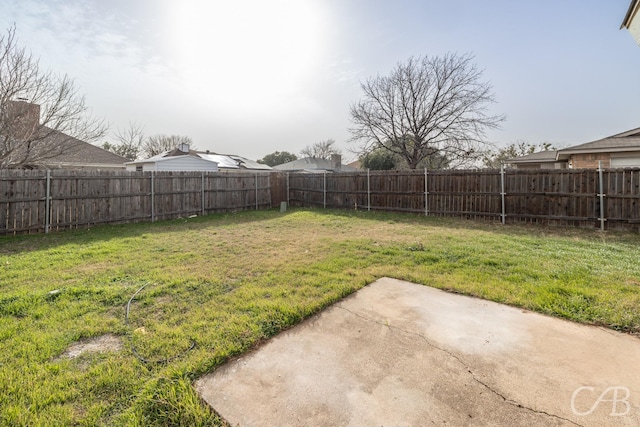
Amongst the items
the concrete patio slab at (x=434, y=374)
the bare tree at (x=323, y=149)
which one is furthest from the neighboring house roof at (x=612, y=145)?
the bare tree at (x=323, y=149)

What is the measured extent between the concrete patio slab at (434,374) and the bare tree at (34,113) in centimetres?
983

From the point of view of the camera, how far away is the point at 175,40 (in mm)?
8078

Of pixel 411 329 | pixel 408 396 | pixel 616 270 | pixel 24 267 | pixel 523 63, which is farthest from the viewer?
pixel 523 63

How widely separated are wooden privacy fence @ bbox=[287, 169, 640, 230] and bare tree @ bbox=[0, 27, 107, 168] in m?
8.99

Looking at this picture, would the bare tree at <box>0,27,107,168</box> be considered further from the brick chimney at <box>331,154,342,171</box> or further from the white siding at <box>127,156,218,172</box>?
the brick chimney at <box>331,154,342,171</box>

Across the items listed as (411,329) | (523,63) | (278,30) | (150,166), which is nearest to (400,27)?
(278,30)

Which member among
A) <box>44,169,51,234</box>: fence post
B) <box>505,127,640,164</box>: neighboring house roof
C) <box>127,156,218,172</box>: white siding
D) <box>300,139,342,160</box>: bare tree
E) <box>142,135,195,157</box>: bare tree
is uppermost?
<box>300,139,342,160</box>: bare tree

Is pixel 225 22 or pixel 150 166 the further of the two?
pixel 150 166

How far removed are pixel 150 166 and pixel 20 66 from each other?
8.34 m

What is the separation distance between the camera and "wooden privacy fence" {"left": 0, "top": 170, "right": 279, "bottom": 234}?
276 inches

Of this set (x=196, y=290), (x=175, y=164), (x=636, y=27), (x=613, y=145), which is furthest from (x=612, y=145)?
(x=175, y=164)

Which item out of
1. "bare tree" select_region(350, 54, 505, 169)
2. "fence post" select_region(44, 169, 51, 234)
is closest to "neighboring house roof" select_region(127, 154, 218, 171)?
"fence post" select_region(44, 169, 51, 234)

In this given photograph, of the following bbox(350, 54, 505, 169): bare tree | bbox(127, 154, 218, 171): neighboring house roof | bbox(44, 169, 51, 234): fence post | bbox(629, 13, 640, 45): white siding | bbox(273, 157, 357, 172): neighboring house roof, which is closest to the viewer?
bbox(629, 13, 640, 45): white siding

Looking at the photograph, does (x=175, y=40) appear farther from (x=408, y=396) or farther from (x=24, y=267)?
(x=408, y=396)
